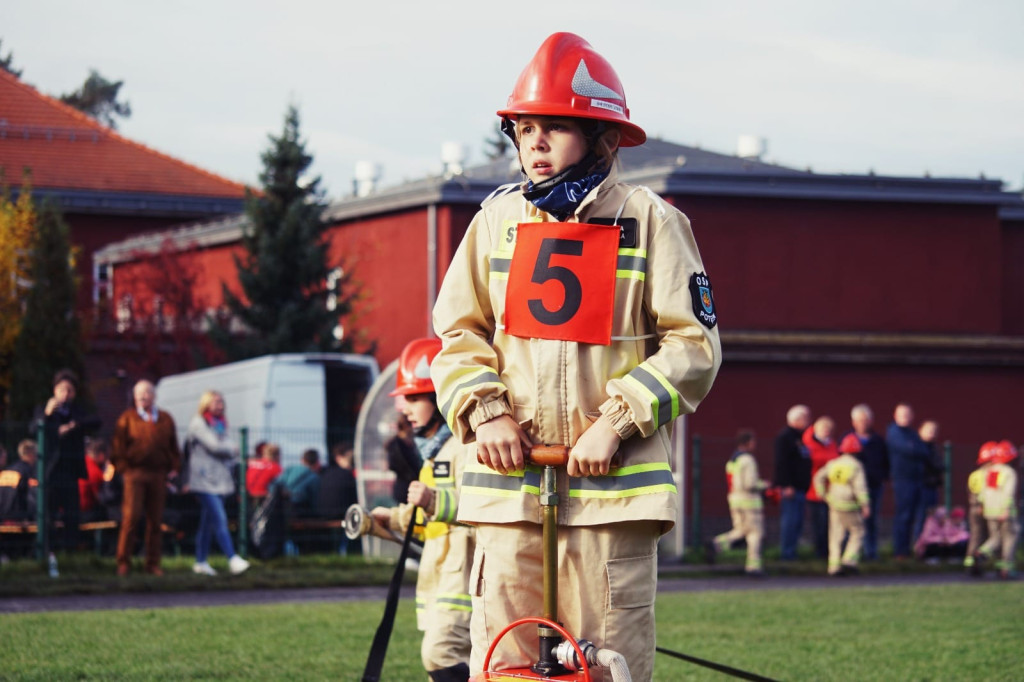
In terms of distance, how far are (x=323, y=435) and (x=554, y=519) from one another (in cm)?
1583

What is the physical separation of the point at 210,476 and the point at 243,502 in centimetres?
119

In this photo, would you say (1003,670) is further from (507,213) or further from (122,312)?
(122,312)

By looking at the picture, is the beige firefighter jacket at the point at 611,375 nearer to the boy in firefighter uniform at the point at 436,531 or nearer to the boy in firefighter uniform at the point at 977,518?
the boy in firefighter uniform at the point at 436,531

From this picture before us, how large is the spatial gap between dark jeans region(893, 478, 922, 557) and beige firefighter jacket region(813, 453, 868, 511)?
70.5 inches

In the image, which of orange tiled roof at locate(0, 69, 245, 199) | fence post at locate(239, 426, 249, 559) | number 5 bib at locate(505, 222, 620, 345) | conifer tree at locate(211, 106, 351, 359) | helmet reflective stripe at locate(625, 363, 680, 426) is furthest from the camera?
orange tiled roof at locate(0, 69, 245, 199)

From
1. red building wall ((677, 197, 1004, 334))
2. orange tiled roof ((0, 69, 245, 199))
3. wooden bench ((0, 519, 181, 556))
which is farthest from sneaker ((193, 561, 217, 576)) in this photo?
orange tiled roof ((0, 69, 245, 199))

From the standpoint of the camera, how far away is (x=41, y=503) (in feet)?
52.9

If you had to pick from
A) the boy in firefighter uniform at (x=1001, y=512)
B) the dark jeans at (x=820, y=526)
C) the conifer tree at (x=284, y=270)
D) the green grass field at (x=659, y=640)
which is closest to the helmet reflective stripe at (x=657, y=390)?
the green grass field at (x=659, y=640)

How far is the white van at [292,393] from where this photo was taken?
22.0 m

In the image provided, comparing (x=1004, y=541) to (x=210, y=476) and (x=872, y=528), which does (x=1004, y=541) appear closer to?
(x=872, y=528)

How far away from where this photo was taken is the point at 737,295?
29.4 m

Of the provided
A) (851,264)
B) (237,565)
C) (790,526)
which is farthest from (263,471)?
(851,264)

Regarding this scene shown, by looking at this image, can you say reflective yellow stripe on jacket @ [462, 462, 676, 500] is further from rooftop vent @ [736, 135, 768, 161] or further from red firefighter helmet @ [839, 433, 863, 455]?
rooftop vent @ [736, 135, 768, 161]

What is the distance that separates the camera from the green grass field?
30.4ft
